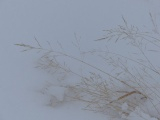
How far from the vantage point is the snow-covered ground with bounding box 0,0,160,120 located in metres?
1.62

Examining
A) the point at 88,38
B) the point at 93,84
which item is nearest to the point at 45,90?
the point at 93,84

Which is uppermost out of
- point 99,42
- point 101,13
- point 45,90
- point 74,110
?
point 101,13

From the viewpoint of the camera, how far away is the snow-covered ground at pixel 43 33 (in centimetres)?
162

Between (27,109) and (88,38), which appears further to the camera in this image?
(88,38)

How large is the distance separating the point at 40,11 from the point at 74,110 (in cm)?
66

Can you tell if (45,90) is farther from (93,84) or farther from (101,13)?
(101,13)

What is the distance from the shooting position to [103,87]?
165cm

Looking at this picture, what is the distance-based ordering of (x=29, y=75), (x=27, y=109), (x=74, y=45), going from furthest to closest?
(x=74, y=45) → (x=29, y=75) → (x=27, y=109)

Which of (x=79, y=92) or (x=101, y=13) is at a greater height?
(x=101, y=13)

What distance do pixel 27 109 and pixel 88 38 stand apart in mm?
527

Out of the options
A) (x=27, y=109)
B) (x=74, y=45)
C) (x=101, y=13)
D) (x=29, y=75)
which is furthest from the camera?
(x=101, y=13)

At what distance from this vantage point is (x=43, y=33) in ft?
6.26

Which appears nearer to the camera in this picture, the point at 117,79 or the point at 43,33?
the point at 117,79

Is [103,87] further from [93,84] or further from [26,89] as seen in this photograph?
[26,89]
